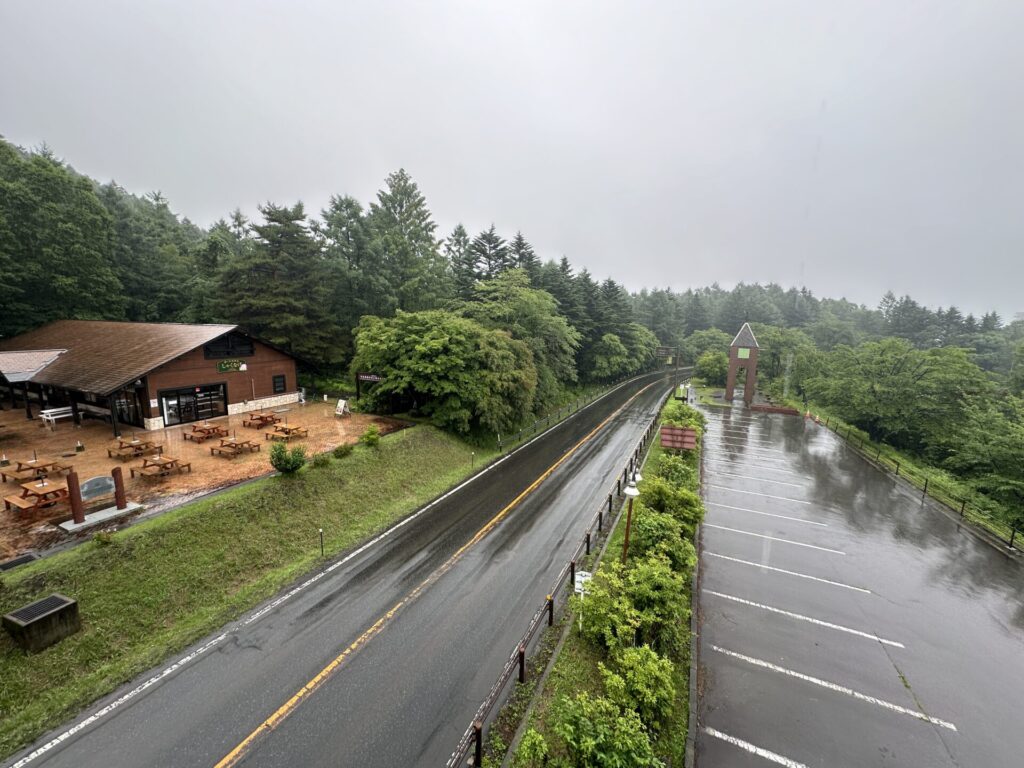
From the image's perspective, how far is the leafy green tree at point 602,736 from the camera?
217 inches

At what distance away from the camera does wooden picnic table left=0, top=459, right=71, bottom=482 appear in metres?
13.8

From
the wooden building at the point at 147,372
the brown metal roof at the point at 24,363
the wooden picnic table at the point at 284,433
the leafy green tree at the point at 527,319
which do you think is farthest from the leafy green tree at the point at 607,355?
the brown metal roof at the point at 24,363

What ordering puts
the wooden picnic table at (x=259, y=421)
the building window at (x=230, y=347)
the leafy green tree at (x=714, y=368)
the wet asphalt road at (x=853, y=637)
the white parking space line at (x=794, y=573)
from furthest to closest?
1. the leafy green tree at (x=714, y=368)
2. the building window at (x=230, y=347)
3. the wooden picnic table at (x=259, y=421)
4. the white parking space line at (x=794, y=573)
5. the wet asphalt road at (x=853, y=637)

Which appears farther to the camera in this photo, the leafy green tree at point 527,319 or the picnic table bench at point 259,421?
the leafy green tree at point 527,319

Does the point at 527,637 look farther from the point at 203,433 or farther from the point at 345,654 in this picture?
the point at 203,433

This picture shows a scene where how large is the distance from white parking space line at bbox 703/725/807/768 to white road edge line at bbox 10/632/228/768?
9.79 metres

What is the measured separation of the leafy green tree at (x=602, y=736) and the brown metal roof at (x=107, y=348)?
2194 cm

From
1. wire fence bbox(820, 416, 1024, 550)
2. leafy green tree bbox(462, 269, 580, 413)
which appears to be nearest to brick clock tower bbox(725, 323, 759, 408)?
wire fence bbox(820, 416, 1024, 550)

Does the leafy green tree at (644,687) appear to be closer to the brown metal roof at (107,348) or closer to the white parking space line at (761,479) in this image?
the white parking space line at (761,479)

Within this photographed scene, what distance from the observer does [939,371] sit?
28344mm

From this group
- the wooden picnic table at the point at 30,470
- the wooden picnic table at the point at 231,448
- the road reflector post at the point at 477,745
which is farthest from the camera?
the wooden picnic table at the point at 231,448

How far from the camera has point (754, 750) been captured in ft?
22.8

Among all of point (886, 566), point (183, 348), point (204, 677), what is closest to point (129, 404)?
point (183, 348)

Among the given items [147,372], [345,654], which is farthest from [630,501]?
[147,372]
